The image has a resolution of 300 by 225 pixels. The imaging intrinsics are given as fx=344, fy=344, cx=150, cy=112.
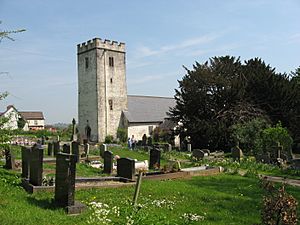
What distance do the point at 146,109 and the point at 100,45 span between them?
12477mm

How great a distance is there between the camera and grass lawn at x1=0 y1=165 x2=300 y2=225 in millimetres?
6824

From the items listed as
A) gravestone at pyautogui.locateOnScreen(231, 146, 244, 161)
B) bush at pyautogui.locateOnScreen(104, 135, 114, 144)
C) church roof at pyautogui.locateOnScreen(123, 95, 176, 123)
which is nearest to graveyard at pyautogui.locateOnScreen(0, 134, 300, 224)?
gravestone at pyautogui.locateOnScreen(231, 146, 244, 161)

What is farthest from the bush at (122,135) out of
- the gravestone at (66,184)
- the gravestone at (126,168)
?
the gravestone at (66,184)

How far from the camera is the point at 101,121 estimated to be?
4616cm

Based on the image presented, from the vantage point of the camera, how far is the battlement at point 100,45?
153 feet

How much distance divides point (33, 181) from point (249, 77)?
28.6 meters

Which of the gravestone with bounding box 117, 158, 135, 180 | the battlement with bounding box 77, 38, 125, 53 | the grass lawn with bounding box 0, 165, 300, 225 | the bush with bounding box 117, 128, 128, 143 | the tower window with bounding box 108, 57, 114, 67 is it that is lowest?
the grass lawn with bounding box 0, 165, 300, 225

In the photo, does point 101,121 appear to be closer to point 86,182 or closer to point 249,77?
point 249,77

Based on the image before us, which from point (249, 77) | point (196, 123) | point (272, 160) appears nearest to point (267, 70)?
point (249, 77)

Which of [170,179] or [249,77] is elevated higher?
[249,77]

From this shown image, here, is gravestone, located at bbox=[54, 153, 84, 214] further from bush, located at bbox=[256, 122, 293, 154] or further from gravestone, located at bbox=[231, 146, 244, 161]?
bush, located at bbox=[256, 122, 293, 154]

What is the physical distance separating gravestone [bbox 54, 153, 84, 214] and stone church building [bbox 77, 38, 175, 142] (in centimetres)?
3710

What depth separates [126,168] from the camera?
13.4 meters

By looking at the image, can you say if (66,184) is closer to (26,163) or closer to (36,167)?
(36,167)
